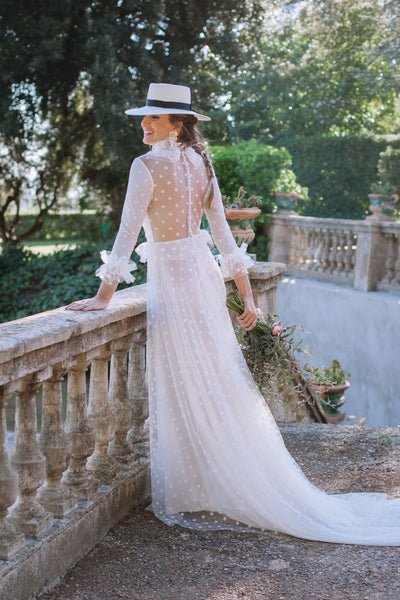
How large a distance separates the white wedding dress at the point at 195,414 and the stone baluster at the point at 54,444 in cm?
49

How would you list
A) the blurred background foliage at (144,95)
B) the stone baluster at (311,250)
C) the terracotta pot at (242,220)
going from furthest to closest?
the blurred background foliage at (144,95)
the stone baluster at (311,250)
the terracotta pot at (242,220)

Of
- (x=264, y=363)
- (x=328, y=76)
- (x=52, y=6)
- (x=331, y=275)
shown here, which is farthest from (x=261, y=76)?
(x=264, y=363)

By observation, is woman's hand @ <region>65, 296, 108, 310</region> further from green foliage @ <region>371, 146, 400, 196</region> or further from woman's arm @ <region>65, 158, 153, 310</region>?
green foliage @ <region>371, 146, 400, 196</region>

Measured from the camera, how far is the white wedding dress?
8.71 ft

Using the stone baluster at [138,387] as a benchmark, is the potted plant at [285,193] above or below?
above

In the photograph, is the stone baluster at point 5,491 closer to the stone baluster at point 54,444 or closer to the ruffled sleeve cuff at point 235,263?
the stone baluster at point 54,444

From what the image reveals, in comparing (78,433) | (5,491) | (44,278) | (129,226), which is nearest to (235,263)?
(129,226)

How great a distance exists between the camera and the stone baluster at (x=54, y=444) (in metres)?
2.29

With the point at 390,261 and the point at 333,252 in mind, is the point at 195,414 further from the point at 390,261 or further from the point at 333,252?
the point at 333,252

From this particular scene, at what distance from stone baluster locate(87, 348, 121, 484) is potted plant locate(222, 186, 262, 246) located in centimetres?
184

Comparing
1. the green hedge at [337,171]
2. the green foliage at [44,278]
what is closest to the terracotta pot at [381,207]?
the green foliage at [44,278]

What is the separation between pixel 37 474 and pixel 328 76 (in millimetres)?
17498

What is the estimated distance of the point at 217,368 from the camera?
2754mm

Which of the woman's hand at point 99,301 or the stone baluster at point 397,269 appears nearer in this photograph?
the woman's hand at point 99,301
